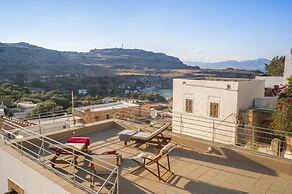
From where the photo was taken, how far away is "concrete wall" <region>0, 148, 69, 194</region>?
4823 millimetres

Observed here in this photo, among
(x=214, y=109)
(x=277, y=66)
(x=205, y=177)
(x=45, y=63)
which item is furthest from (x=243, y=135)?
(x=45, y=63)

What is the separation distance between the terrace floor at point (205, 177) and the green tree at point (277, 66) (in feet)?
82.0

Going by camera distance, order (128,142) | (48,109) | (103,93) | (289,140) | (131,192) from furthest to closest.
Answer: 1. (103,93)
2. (48,109)
3. (289,140)
4. (128,142)
5. (131,192)

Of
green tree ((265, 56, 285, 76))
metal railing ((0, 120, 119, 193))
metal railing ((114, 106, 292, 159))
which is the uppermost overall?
green tree ((265, 56, 285, 76))

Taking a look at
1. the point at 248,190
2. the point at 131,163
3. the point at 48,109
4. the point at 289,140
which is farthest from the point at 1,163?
the point at 48,109

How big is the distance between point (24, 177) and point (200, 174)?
356cm

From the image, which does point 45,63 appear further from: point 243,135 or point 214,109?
point 243,135

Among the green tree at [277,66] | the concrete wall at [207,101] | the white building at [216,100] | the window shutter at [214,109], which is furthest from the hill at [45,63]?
the window shutter at [214,109]

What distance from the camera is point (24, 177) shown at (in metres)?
5.56

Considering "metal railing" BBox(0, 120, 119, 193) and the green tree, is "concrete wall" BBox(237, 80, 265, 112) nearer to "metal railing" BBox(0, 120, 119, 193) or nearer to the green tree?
the green tree

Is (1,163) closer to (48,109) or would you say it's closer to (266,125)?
(266,125)

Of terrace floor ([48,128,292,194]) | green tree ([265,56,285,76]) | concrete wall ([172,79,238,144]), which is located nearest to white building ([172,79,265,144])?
concrete wall ([172,79,238,144])

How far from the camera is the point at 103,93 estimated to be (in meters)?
66.3

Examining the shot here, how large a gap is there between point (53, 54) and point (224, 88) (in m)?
146
